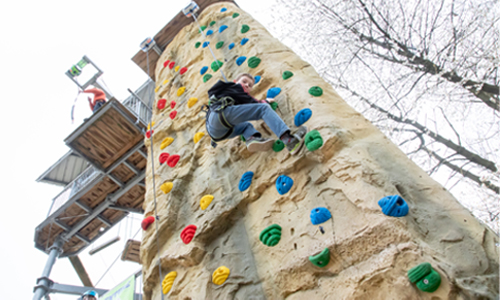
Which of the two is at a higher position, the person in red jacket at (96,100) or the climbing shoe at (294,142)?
the person in red jacket at (96,100)

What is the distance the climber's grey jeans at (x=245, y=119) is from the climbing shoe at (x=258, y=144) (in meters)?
0.08

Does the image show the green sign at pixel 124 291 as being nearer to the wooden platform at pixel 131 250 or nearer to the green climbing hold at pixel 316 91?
the wooden platform at pixel 131 250

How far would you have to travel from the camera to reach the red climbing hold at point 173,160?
4.36 meters

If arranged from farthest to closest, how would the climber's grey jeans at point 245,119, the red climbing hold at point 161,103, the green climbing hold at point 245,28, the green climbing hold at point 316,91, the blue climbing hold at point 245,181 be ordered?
the red climbing hold at point 161,103 < the green climbing hold at point 245,28 < the green climbing hold at point 316,91 < the blue climbing hold at point 245,181 < the climber's grey jeans at point 245,119

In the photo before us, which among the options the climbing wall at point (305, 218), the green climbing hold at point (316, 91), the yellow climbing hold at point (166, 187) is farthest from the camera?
the yellow climbing hold at point (166, 187)

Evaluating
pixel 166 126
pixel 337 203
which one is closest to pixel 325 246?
pixel 337 203

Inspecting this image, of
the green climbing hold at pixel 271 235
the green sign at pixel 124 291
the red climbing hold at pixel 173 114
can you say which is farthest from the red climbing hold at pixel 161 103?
the green climbing hold at pixel 271 235

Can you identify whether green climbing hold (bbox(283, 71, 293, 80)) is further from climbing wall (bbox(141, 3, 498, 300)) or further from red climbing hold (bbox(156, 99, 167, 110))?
red climbing hold (bbox(156, 99, 167, 110))

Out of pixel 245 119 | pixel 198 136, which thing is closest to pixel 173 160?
pixel 198 136

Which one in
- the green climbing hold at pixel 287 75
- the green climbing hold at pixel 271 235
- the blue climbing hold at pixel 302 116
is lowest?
the green climbing hold at pixel 271 235

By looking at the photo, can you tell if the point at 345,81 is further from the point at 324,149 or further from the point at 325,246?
the point at 325,246

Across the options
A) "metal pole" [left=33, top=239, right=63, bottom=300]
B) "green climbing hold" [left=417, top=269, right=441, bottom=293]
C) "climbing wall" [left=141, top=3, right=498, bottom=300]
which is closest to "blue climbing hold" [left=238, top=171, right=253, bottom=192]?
"climbing wall" [left=141, top=3, right=498, bottom=300]

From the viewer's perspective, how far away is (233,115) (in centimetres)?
320

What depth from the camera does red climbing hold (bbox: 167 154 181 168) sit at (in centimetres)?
436
